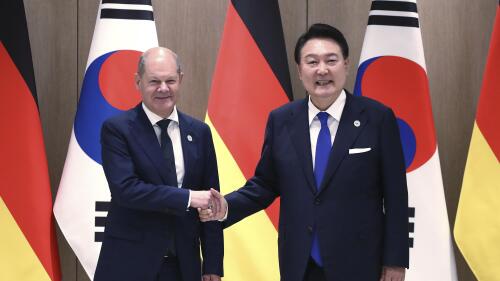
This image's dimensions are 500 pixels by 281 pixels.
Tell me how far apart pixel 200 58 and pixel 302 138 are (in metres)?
1.71

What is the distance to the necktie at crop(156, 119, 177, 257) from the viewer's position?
2.44 m

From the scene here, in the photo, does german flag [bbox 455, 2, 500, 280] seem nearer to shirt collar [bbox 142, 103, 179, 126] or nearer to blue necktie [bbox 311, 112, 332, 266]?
blue necktie [bbox 311, 112, 332, 266]

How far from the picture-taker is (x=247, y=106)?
3641 millimetres

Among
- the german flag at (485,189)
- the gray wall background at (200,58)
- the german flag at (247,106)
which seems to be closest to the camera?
the german flag at (485,189)

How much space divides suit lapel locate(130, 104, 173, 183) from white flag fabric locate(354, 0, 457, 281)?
4.81 feet

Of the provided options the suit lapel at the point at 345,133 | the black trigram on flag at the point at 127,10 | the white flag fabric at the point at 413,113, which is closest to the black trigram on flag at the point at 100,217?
the black trigram on flag at the point at 127,10

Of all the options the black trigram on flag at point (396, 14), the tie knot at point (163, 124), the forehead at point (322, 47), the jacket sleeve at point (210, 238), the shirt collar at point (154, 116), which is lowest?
the jacket sleeve at point (210, 238)

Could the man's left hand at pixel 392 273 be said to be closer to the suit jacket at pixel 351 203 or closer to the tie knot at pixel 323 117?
the suit jacket at pixel 351 203

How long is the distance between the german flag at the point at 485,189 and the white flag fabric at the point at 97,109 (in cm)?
162

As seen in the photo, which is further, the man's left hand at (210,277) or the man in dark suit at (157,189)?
the man's left hand at (210,277)

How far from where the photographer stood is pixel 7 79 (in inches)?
139

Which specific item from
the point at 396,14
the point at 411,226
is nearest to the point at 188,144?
the point at 411,226

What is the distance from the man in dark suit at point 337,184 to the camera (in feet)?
7.84

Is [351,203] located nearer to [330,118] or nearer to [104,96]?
[330,118]
